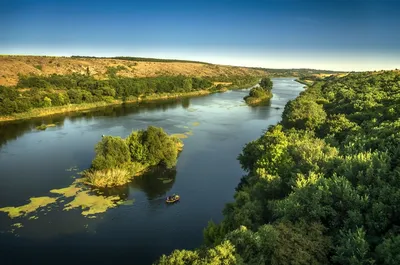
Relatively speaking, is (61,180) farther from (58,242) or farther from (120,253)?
(120,253)

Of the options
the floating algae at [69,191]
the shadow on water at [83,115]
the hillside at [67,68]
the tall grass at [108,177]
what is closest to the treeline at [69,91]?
the shadow on water at [83,115]

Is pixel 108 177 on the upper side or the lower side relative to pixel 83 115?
upper

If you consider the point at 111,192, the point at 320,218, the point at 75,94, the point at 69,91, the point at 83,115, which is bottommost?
the point at 111,192

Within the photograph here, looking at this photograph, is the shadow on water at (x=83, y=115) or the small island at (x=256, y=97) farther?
the small island at (x=256, y=97)

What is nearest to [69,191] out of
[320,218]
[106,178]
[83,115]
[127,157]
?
[106,178]

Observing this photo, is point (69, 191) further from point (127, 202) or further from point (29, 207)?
point (127, 202)

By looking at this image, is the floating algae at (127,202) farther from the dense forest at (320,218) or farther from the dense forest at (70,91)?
the dense forest at (70,91)

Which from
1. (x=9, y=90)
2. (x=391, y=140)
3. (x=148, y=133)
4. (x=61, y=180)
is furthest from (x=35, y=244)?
(x=9, y=90)
